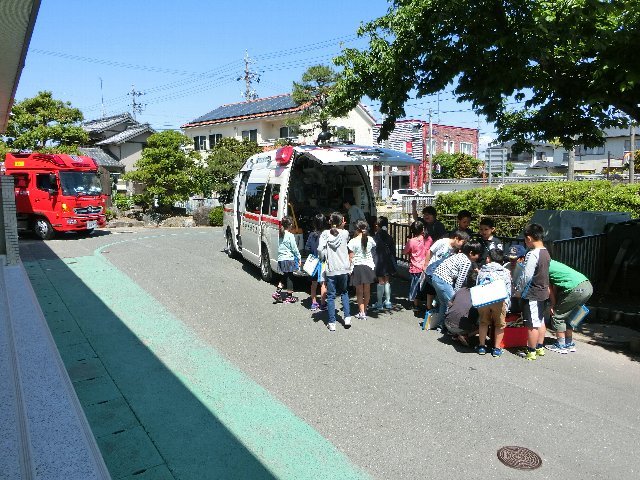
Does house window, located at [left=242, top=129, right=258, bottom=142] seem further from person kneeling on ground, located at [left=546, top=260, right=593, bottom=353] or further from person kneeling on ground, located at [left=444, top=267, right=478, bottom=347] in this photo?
person kneeling on ground, located at [left=546, top=260, right=593, bottom=353]

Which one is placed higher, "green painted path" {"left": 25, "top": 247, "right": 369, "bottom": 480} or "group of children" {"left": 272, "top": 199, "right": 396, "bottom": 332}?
"group of children" {"left": 272, "top": 199, "right": 396, "bottom": 332}

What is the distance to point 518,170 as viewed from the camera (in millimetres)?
51719

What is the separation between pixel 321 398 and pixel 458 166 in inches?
1596

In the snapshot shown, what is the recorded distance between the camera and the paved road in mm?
3865

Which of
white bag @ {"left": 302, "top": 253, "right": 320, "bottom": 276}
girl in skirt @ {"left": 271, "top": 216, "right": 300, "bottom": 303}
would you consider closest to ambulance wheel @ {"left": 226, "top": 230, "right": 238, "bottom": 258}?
girl in skirt @ {"left": 271, "top": 216, "right": 300, "bottom": 303}

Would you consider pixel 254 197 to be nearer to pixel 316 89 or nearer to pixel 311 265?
pixel 311 265

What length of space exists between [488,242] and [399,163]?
309 centimetres

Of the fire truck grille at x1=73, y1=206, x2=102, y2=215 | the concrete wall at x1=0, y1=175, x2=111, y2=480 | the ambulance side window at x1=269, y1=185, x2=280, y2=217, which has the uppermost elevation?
the ambulance side window at x1=269, y1=185, x2=280, y2=217

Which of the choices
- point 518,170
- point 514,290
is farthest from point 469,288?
point 518,170

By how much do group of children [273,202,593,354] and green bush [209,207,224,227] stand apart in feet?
56.1

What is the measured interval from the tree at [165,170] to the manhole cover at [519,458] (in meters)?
23.2

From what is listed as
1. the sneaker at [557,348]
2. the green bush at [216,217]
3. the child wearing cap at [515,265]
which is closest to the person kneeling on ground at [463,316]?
the child wearing cap at [515,265]

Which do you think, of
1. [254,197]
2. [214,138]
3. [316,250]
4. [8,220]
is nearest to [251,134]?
[214,138]

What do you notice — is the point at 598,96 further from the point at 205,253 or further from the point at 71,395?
the point at 205,253
